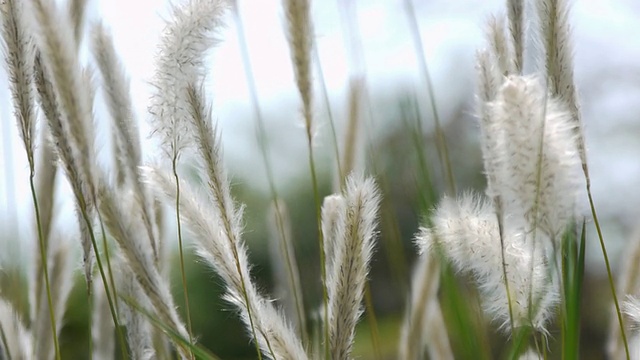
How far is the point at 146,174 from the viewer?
83 centimetres

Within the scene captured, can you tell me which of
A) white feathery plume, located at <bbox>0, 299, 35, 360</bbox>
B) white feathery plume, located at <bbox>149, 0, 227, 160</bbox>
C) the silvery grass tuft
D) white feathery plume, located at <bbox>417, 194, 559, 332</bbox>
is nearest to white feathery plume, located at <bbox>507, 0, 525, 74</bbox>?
the silvery grass tuft

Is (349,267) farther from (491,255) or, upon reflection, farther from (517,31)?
(517,31)

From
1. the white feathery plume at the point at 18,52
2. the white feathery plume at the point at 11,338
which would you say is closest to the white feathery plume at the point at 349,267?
the white feathery plume at the point at 18,52

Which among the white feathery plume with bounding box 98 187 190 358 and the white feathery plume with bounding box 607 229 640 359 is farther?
the white feathery plume with bounding box 607 229 640 359

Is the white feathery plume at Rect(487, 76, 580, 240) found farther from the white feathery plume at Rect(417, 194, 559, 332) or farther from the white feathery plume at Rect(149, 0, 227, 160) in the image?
the white feathery plume at Rect(149, 0, 227, 160)

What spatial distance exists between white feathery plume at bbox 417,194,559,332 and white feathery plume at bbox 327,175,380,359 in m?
0.08

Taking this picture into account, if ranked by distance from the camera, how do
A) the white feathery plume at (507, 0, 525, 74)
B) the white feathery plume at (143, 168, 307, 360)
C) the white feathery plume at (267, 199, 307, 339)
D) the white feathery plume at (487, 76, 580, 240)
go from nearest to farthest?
the white feathery plume at (487, 76, 580, 240)
the white feathery plume at (143, 168, 307, 360)
the white feathery plume at (507, 0, 525, 74)
the white feathery plume at (267, 199, 307, 339)

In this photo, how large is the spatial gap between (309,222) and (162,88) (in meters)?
4.17

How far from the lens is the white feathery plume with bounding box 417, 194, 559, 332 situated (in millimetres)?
753

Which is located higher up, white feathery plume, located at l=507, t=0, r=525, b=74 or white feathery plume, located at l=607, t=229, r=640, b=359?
white feathery plume, located at l=507, t=0, r=525, b=74

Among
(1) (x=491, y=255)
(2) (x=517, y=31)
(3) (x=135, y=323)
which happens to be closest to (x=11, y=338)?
(3) (x=135, y=323)

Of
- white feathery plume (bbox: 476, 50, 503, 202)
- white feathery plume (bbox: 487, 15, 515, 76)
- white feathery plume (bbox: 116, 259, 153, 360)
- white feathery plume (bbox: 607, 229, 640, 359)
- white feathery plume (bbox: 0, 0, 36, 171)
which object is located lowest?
white feathery plume (bbox: 607, 229, 640, 359)

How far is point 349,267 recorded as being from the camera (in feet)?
2.23

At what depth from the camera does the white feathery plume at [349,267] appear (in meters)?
0.66
